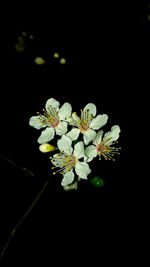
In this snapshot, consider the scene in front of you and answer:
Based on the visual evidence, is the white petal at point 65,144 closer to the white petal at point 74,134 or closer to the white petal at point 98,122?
the white petal at point 74,134

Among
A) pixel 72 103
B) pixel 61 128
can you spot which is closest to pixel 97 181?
pixel 61 128

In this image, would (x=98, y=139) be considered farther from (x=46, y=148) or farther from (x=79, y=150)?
(x=46, y=148)

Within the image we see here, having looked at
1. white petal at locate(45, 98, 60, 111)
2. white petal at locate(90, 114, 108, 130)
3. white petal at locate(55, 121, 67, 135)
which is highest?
white petal at locate(45, 98, 60, 111)

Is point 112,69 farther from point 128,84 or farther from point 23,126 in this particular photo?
point 23,126

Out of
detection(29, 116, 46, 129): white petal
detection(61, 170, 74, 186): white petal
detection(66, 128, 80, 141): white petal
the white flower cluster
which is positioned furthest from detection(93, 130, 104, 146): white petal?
detection(29, 116, 46, 129): white petal

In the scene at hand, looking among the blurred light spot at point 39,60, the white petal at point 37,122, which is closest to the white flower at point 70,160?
the white petal at point 37,122

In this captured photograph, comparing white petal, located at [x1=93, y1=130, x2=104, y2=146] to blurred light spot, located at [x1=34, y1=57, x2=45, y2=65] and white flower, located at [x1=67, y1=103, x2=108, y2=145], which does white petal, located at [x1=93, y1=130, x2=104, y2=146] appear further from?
blurred light spot, located at [x1=34, y1=57, x2=45, y2=65]

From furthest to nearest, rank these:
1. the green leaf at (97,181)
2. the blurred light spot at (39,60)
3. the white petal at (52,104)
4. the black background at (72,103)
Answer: the blurred light spot at (39,60) < the black background at (72,103) < the white petal at (52,104) < the green leaf at (97,181)
